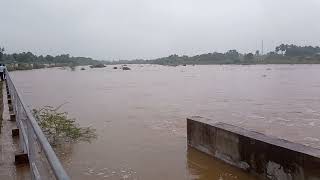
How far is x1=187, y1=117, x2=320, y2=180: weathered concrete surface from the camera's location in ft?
19.8

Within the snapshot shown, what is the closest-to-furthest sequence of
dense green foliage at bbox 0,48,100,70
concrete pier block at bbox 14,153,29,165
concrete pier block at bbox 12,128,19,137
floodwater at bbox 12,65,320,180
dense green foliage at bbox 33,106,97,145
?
concrete pier block at bbox 14,153,29,165, concrete pier block at bbox 12,128,19,137, floodwater at bbox 12,65,320,180, dense green foliage at bbox 33,106,97,145, dense green foliage at bbox 0,48,100,70

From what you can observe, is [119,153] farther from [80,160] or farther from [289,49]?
[289,49]

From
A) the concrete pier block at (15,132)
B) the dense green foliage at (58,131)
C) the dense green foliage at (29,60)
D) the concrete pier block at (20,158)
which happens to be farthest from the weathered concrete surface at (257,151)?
the dense green foliage at (29,60)

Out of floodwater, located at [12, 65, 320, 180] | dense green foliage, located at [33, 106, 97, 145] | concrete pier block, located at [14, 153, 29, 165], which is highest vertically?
concrete pier block, located at [14, 153, 29, 165]

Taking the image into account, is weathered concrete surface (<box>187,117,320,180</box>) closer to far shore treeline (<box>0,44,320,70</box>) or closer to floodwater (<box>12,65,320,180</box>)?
floodwater (<box>12,65,320,180</box>)

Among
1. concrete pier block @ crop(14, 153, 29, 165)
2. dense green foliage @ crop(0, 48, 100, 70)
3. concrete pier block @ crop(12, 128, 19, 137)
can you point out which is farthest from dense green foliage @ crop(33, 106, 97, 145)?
dense green foliage @ crop(0, 48, 100, 70)

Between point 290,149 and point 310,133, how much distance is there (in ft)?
20.3

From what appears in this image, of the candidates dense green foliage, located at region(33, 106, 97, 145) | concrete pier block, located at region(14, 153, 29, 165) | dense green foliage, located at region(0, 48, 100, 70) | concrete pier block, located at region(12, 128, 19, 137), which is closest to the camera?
concrete pier block, located at region(14, 153, 29, 165)

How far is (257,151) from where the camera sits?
23.6 ft

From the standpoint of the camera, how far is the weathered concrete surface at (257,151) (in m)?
6.05

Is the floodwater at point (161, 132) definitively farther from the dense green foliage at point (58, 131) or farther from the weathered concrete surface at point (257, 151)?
the dense green foliage at point (58, 131)

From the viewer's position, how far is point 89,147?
10.5 m

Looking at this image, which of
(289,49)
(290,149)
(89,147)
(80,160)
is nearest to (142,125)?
(89,147)

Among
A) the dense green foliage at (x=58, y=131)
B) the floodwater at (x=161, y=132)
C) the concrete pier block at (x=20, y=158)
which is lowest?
the floodwater at (x=161, y=132)
